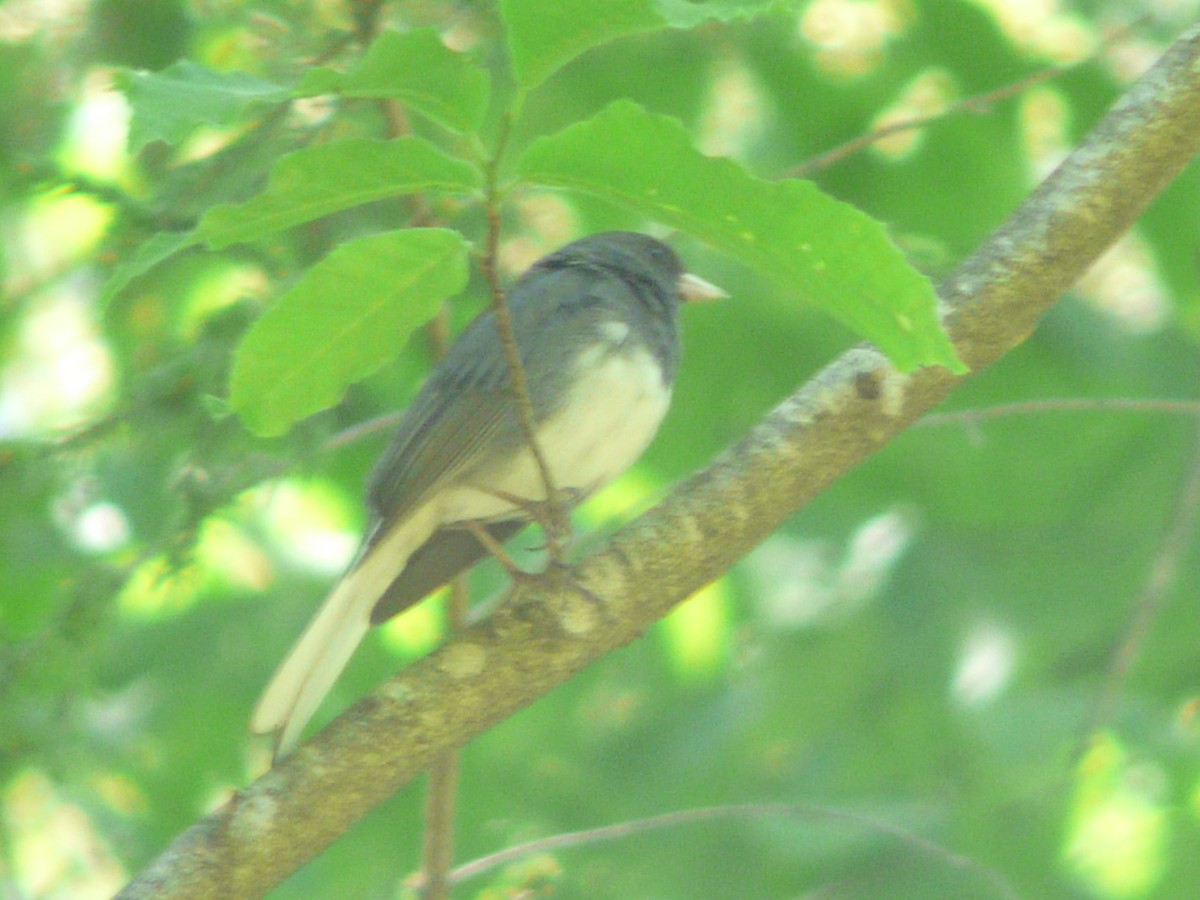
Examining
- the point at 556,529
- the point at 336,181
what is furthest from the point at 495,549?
the point at 336,181

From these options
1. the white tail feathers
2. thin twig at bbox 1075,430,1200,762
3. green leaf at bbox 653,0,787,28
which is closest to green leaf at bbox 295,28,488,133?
green leaf at bbox 653,0,787,28

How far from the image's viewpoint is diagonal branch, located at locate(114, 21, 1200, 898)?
1880 millimetres

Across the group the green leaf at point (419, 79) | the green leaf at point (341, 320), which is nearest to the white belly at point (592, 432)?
the green leaf at point (341, 320)

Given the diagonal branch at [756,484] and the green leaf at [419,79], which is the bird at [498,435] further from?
the green leaf at [419,79]

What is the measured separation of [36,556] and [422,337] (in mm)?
1243

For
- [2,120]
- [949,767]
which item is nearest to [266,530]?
[2,120]

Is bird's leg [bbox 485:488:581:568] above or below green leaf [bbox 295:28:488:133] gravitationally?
above

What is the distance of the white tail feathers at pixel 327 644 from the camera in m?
2.18

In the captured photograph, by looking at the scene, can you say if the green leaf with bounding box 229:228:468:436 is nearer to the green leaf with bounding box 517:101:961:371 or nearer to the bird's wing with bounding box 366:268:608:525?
the green leaf with bounding box 517:101:961:371

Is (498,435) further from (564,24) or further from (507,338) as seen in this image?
(564,24)

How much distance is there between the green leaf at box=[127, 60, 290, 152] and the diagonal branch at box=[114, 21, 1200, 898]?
874 mm

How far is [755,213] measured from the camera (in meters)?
1.31

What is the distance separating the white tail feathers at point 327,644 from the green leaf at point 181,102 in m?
0.97

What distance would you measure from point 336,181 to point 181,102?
0.50 feet
